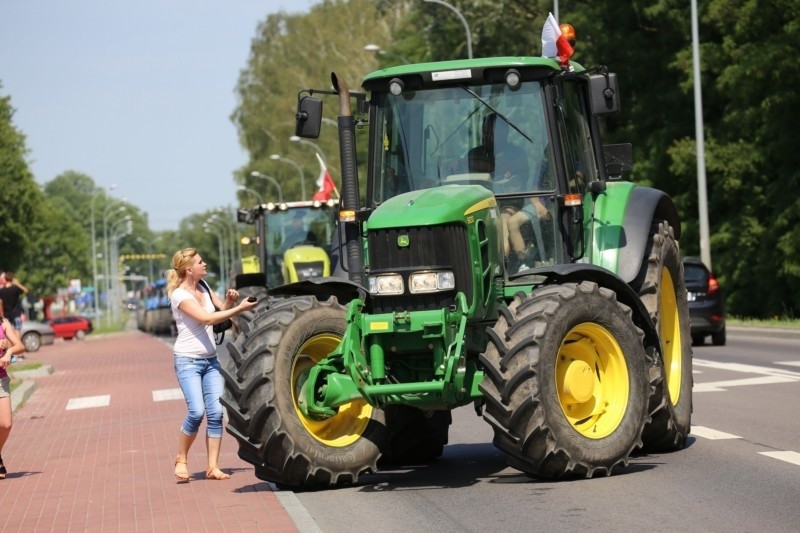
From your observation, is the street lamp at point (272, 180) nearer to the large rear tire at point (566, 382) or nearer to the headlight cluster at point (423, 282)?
the large rear tire at point (566, 382)

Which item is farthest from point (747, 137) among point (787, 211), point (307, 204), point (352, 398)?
point (352, 398)

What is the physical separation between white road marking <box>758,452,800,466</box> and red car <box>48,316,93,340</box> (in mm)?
74434

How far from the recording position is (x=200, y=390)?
11.4m

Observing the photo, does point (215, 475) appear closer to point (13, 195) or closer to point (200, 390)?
point (200, 390)

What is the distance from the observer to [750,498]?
9.12 metres

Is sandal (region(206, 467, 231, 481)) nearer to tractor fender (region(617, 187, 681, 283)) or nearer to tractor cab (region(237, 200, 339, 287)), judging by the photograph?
tractor fender (region(617, 187, 681, 283))

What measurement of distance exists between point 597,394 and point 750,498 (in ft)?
5.17

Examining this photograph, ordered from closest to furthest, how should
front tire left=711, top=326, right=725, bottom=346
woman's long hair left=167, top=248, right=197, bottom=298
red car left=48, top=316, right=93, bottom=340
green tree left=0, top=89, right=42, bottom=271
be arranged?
woman's long hair left=167, top=248, right=197, bottom=298 < front tire left=711, top=326, right=725, bottom=346 < green tree left=0, top=89, right=42, bottom=271 < red car left=48, top=316, right=93, bottom=340

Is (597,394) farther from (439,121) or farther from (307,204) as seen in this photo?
(307,204)

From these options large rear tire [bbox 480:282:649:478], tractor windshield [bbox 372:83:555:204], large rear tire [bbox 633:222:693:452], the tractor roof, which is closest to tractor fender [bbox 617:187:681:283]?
large rear tire [bbox 633:222:693:452]

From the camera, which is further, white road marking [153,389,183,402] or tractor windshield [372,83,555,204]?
white road marking [153,389,183,402]

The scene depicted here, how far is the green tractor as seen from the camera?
979cm

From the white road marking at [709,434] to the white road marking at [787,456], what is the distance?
3.95ft

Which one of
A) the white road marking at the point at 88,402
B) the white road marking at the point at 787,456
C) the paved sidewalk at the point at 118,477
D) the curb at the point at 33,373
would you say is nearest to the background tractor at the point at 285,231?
the curb at the point at 33,373
